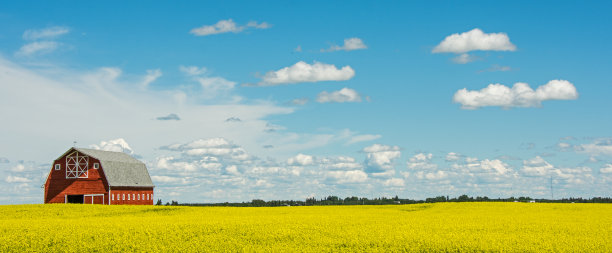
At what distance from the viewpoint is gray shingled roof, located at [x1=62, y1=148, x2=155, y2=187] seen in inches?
3275

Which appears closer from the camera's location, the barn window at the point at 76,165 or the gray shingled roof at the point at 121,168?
the barn window at the point at 76,165

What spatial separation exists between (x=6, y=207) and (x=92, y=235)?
4262cm

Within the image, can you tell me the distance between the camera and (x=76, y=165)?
82.8 metres

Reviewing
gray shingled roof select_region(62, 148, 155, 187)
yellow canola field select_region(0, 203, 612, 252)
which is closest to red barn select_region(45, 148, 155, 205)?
gray shingled roof select_region(62, 148, 155, 187)

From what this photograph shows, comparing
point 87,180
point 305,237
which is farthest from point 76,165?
point 305,237

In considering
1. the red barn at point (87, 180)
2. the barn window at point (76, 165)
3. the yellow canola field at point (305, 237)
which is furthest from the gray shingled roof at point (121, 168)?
the yellow canola field at point (305, 237)

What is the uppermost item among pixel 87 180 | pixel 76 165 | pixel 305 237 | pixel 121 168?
pixel 76 165

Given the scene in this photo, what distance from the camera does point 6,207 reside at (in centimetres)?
6975

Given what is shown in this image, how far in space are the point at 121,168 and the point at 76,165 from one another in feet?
20.6

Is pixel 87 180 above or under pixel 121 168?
under

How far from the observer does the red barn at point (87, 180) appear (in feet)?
268

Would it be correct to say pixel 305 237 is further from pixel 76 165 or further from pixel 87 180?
pixel 76 165

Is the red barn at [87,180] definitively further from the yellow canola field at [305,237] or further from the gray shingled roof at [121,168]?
the yellow canola field at [305,237]

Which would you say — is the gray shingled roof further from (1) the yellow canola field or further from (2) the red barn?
(1) the yellow canola field
